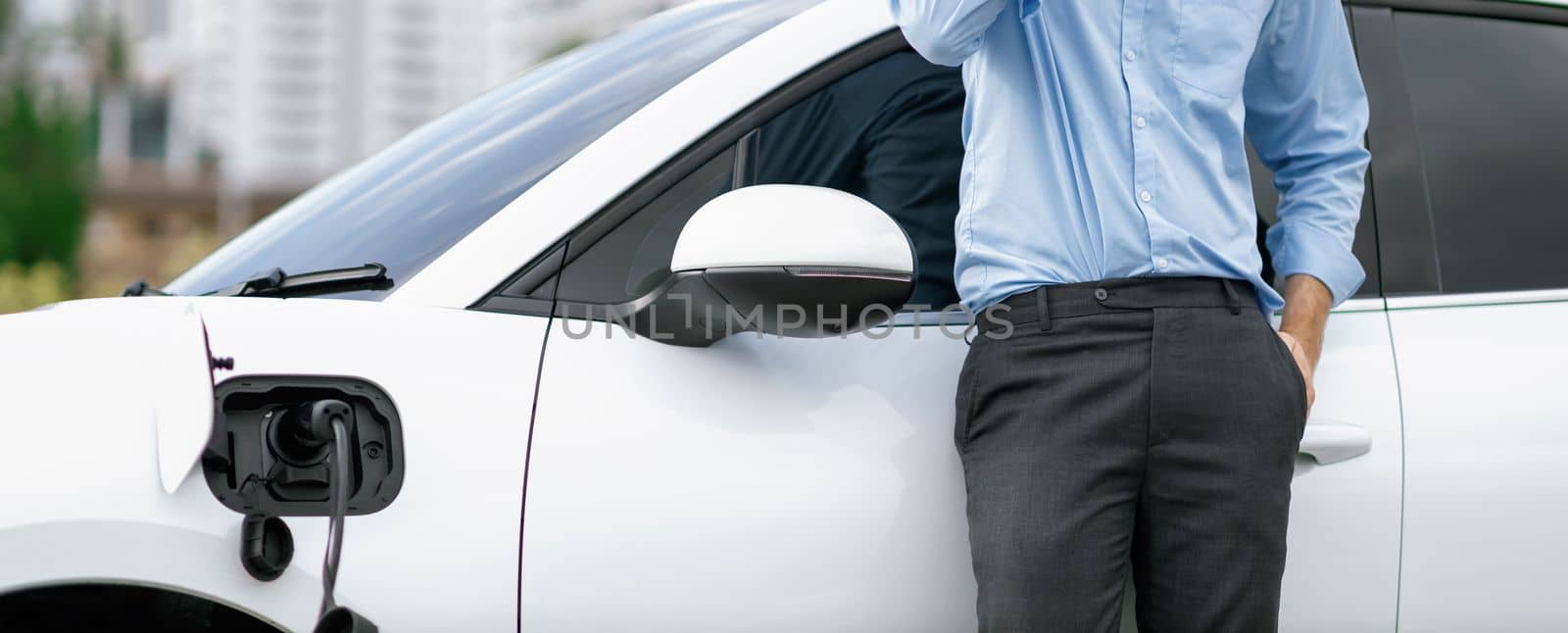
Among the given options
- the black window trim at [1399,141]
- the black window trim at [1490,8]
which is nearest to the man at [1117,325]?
the black window trim at [1399,141]

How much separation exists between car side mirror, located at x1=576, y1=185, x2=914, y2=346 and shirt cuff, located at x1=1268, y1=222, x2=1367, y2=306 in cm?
60

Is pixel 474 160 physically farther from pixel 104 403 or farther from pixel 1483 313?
pixel 1483 313

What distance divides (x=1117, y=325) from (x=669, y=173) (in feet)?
1.94

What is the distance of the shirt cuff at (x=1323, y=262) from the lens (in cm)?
173

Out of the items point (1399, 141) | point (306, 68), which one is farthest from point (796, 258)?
point (306, 68)

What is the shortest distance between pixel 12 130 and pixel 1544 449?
35504mm

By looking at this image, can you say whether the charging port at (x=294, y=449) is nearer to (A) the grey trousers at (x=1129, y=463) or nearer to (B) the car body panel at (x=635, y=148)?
(B) the car body panel at (x=635, y=148)

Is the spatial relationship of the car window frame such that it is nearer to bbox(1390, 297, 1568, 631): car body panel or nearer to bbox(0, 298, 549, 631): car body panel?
bbox(0, 298, 549, 631): car body panel

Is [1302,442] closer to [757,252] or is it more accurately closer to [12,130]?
[757,252]

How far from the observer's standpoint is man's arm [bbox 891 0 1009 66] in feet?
5.08

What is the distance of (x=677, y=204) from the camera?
1.71 m

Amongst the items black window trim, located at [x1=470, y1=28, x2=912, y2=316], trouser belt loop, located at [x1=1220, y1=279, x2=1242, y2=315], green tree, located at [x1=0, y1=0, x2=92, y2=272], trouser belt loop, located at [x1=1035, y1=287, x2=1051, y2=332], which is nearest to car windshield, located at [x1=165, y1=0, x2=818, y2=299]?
black window trim, located at [x1=470, y1=28, x2=912, y2=316]

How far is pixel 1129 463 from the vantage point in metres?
1.51

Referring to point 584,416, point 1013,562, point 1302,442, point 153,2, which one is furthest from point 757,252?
point 153,2
